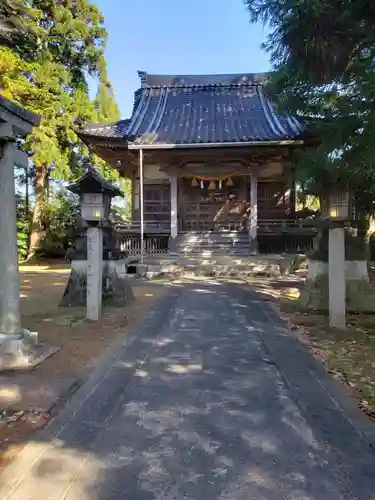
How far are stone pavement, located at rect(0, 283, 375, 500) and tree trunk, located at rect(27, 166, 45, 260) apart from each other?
55.7 ft

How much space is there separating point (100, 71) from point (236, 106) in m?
6.91

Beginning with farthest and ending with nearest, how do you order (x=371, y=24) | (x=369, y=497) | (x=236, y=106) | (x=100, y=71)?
(x=100, y=71) < (x=236, y=106) < (x=371, y=24) < (x=369, y=497)

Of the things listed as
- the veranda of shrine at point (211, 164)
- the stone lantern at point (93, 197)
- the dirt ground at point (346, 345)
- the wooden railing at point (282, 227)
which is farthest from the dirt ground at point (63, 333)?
the wooden railing at point (282, 227)

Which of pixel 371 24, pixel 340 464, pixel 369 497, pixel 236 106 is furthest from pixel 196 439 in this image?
pixel 236 106

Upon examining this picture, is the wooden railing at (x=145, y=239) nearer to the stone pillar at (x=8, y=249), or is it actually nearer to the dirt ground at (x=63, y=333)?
the dirt ground at (x=63, y=333)

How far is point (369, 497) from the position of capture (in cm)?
219

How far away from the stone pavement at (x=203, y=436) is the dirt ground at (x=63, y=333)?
0.19 metres

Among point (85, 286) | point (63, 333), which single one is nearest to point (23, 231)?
point (85, 286)

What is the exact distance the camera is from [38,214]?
2061 cm

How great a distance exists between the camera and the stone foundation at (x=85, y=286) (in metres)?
8.09

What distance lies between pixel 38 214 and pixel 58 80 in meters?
6.57

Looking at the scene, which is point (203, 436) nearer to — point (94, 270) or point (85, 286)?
point (94, 270)

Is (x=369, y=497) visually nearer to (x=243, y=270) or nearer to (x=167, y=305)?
(x=167, y=305)

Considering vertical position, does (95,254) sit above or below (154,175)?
below
